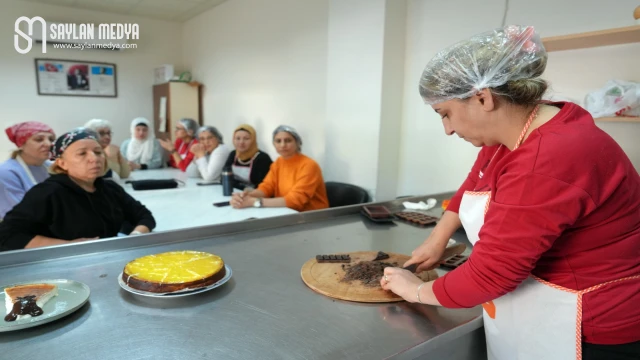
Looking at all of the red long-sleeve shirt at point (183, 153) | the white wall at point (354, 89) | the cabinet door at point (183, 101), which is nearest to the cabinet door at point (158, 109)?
the cabinet door at point (183, 101)

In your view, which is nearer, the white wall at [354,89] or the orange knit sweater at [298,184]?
the orange knit sweater at [298,184]

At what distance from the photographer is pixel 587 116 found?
78 centimetres

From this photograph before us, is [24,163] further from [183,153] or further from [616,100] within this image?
[616,100]

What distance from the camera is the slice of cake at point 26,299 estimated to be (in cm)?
85

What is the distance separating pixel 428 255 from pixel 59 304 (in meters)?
0.93

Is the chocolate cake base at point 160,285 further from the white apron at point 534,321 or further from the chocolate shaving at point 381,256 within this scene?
the white apron at point 534,321

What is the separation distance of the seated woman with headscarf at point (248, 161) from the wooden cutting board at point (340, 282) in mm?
2261

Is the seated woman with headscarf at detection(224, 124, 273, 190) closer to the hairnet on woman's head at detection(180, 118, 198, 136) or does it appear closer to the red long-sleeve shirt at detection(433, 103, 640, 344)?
the hairnet on woman's head at detection(180, 118, 198, 136)

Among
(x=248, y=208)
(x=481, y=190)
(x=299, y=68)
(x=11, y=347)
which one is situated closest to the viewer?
(x=11, y=347)

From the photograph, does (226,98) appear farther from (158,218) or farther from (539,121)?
(539,121)

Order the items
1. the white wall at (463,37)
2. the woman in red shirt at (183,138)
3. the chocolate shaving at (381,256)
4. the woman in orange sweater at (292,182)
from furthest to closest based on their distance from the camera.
A: the woman in red shirt at (183,138) < the woman in orange sweater at (292,182) < the white wall at (463,37) < the chocolate shaving at (381,256)

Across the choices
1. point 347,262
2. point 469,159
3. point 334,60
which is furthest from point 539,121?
point 334,60

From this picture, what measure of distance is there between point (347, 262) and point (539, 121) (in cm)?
66

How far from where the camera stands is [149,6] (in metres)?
5.00
